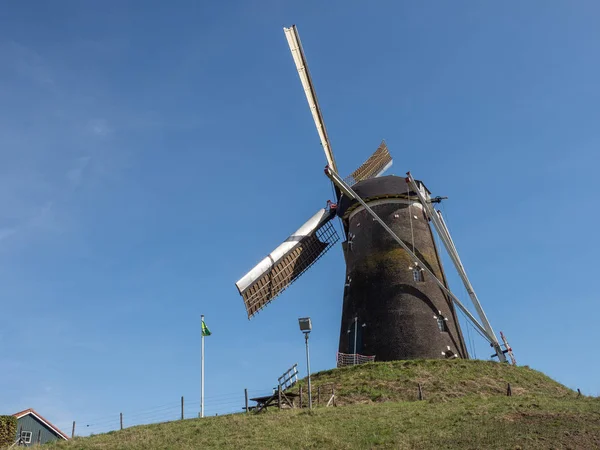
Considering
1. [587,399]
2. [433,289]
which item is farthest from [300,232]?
[587,399]

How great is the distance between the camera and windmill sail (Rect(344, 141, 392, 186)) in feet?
142

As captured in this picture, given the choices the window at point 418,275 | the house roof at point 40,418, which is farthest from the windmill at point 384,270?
the house roof at point 40,418

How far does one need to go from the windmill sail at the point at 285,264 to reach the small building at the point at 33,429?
15252 mm

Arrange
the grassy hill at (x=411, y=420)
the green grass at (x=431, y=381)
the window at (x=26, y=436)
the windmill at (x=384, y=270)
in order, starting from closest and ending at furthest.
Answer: the grassy hill at (x=411, y=420), the green grass at (x=431, y=381), the windmill at (x=384, y=270), the window at (x=26, y=436)

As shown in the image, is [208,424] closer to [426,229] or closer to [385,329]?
[385,329]

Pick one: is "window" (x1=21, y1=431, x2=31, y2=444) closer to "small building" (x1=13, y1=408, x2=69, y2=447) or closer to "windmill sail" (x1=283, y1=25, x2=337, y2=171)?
"small building" (x1=13, y1=408, x2=69, y2=447)

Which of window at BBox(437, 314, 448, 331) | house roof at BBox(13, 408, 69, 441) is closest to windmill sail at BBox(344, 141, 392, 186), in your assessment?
window at BBox(437, 314, 448, 331)

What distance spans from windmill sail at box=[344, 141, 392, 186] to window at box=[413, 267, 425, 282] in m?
9.32

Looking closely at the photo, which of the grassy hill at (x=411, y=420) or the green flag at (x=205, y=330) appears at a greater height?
the green flag at (x=205, y=330)

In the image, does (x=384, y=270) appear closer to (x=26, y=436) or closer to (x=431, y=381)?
(x=431, y=381)

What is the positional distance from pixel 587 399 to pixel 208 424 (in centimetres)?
1552

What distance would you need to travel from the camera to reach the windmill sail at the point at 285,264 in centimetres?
3528

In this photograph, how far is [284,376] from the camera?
2909 centimetres

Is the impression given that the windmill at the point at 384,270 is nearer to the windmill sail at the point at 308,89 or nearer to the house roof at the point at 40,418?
the windmill sail at the point at 308,89
